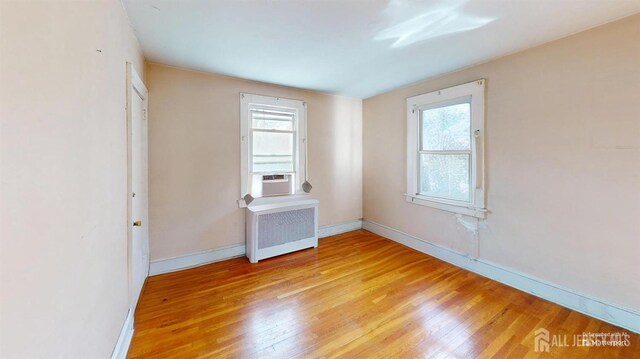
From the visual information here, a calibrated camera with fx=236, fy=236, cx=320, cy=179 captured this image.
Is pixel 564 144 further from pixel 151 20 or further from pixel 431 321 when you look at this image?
pixel 151 20

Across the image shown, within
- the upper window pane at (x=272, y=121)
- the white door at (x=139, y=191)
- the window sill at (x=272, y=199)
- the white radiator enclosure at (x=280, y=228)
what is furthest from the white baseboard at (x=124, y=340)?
the upper window pane at (x=272, y=121)

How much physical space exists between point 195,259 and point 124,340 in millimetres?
1283

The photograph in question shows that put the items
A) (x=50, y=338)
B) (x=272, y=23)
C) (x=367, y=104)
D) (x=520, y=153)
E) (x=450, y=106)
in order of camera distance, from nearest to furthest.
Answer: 1. (x=50, y=338)
2. (x=272, y=23)
3. (x=520, y=153)
4. (x=450, y=106)
5. (x=367, y=104)

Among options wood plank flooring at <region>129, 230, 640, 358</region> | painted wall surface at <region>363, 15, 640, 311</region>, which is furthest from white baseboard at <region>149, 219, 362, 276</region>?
painted wall surface at <region>363, 15, 640, 311</region>

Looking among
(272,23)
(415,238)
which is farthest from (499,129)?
(272,23)

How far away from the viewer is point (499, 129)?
8.01 ft

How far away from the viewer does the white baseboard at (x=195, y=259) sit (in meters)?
2.62

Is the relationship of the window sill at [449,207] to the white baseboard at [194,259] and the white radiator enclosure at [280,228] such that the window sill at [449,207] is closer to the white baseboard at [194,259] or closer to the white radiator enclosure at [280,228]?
the white radiator enclosure at [280,228]

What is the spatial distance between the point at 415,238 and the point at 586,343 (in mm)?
1784

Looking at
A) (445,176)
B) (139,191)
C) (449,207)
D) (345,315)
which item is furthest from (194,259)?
(445,176)

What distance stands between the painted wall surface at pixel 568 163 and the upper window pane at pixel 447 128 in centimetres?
25

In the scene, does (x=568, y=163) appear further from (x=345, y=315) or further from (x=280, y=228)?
(x=280, y=228)

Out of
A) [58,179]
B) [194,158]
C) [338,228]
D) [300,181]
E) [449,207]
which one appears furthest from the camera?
[338,228]

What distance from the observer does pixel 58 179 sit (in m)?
0.83
